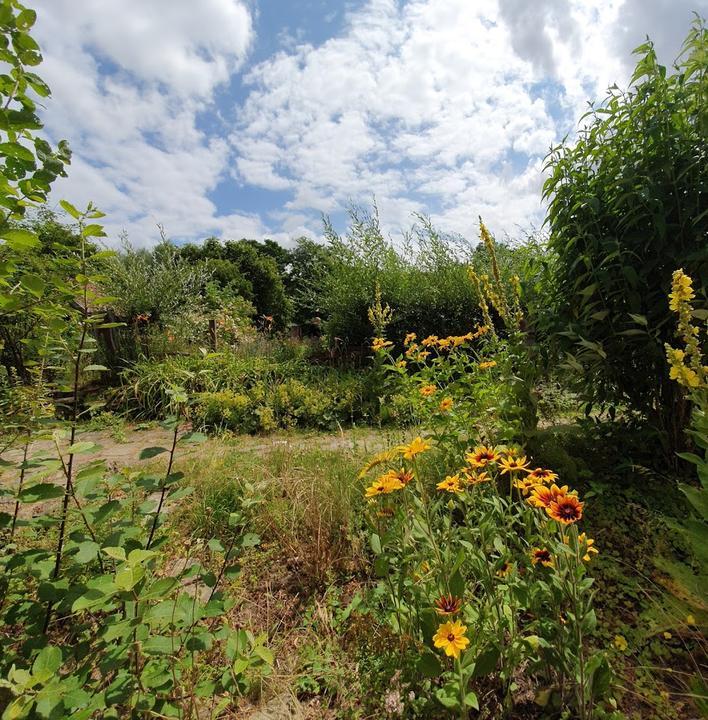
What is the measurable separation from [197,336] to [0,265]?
707 centimetres

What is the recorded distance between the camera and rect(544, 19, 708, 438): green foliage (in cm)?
199

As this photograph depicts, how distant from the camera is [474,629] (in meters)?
1.09

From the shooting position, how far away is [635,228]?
2.11 meters

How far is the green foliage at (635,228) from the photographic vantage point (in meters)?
1.99

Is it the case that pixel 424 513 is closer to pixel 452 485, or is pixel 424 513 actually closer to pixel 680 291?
pixel 452 485

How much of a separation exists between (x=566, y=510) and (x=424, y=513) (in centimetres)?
41

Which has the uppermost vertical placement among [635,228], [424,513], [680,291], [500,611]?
[635,228]

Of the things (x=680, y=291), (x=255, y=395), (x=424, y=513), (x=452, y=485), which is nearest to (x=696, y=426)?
(x=680, y=291)

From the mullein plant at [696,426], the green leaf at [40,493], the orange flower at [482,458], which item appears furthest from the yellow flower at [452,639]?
the green leaf at [40,493]

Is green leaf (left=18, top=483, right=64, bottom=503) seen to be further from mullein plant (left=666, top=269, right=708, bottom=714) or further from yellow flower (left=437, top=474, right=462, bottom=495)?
mullein plant (left=666, top=269, right=708, bottom=714)

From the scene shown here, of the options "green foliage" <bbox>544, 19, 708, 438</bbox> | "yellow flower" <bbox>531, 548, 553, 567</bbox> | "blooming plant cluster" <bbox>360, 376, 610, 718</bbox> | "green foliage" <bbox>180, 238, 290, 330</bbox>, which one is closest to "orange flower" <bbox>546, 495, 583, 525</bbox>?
"blooming plant cluster" <bbox>360, 376, 610, 718</bbox>

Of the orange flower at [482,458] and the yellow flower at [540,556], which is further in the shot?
the orange flower at [482,458]

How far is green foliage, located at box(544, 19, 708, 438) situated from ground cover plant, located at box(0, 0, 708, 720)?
0.02 metres

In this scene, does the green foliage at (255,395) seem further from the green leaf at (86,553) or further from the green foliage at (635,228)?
the green leaf at (86,553)
